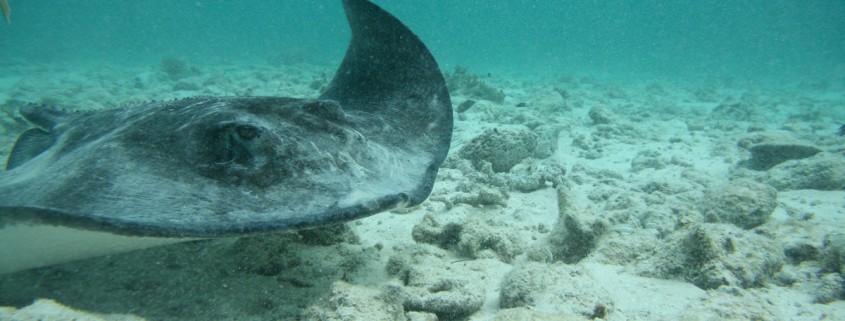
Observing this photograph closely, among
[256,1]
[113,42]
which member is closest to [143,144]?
[113,42]

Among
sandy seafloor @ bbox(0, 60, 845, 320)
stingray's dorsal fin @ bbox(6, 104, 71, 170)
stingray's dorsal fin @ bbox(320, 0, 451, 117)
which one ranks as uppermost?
stingray's dorsal fin @ bbox(320, 0, 451, 117)

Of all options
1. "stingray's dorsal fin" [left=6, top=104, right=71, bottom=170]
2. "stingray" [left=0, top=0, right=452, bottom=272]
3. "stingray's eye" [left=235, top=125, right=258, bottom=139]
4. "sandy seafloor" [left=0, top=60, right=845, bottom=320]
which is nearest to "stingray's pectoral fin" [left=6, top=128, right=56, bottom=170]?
"stingray's dorsal fin" [left=6, top=104, right=71, bottom=170]

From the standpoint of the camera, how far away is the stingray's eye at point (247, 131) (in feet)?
6.52

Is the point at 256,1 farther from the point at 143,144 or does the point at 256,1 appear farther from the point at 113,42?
the point at 143,144

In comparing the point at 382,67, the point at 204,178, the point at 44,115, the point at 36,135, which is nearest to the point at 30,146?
the point at 36,135

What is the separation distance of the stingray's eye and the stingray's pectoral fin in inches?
101

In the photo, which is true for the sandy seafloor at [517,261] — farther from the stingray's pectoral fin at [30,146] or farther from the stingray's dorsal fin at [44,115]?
the stingray's dorsal fin at [44,115]

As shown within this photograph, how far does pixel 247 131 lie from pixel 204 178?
1.11 feet

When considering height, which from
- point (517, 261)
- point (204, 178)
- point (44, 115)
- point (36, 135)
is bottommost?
point (517, 261)

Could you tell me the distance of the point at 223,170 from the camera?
73.2 inches

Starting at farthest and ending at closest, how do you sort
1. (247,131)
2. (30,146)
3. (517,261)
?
(30,146)
(517,261)
(247,131)

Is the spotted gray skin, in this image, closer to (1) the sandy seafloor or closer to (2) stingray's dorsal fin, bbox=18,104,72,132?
(1) the sandy seafloor

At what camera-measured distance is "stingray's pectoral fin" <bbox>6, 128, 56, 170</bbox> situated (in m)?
3.30

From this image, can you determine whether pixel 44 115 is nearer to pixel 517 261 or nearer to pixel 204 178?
pixel 204 178
